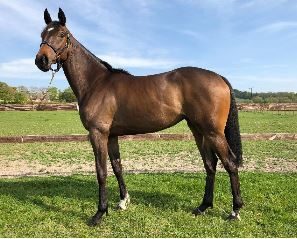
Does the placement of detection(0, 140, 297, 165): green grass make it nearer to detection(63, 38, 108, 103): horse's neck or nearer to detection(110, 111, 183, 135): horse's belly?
detection(63, 38, 108, 103): horse's neck

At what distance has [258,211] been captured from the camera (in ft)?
15.8

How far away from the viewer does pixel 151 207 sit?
5031mm

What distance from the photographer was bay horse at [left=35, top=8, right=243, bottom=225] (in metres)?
4.46

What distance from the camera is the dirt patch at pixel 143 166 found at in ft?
25.4

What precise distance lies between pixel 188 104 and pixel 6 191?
371cm

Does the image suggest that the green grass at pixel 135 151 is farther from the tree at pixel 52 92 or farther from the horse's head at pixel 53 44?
the horse's head at pixel 53 44

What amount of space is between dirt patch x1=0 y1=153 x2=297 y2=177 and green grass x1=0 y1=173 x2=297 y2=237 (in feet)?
2.67

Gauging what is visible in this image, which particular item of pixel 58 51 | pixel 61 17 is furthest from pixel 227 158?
pixel 61 17

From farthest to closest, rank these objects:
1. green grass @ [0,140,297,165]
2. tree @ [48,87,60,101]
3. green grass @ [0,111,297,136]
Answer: green grass @ [0,111,297,136], green grass @ [0,140,297,165], tree @ [48,87,60,101]

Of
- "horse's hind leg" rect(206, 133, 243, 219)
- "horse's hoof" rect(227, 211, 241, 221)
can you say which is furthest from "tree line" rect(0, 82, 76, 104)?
"horse's hoof" rect(227, 211, 241, 221)

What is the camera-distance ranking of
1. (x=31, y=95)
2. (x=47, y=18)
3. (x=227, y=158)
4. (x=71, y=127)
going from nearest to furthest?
1. (x=227, y=158)
2. (x=47, y=18)
3. (x=31, y=95)
4. (x=71, y=127)

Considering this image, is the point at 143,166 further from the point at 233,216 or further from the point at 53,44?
the point at 53,44

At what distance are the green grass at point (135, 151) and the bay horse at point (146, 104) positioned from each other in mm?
4628

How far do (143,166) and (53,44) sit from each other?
4.60 meters
